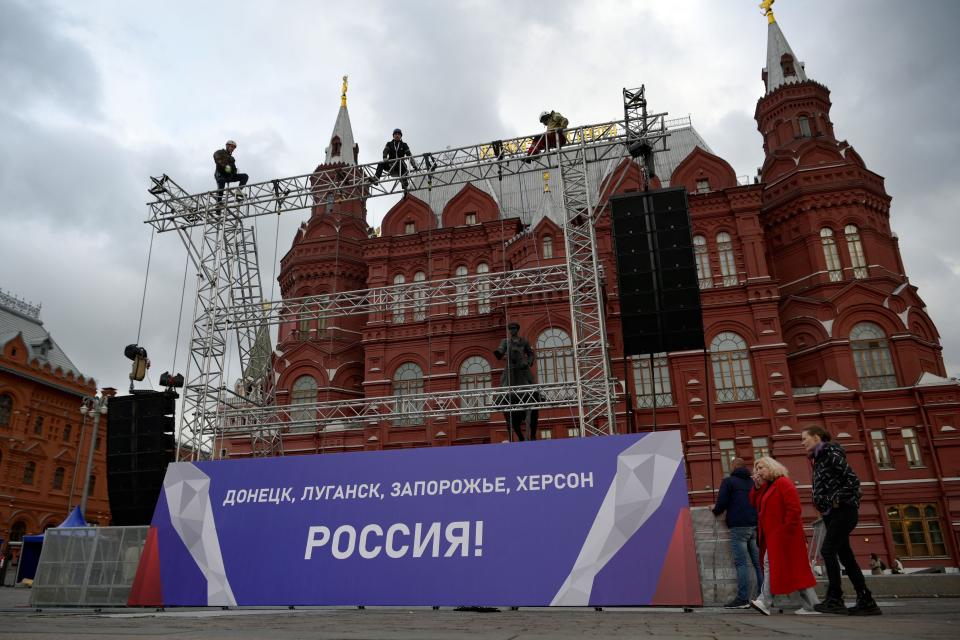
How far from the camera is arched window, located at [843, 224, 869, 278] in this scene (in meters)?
25.8

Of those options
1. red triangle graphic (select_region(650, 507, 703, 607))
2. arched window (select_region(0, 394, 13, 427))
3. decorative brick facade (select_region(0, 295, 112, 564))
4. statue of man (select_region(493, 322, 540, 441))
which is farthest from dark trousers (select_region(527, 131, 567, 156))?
arched window (select_region(0, 394, 13, 427))

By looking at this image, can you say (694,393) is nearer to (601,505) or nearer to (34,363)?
(601,505)

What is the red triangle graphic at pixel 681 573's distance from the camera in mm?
7443

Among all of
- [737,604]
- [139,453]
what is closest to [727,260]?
[737,604]

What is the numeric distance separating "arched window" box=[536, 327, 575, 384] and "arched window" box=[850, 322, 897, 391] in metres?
11.2

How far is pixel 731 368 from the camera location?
24.3 meters

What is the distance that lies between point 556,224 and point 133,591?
20750mm

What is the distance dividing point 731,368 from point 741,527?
18197mm

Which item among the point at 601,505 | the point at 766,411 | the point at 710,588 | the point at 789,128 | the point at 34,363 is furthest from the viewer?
the point at 34,363

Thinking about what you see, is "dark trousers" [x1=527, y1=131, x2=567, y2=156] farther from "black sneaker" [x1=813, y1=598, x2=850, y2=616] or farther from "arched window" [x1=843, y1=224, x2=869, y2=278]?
"arched window" [x1=843, y1=224, x2=869, y2=278]

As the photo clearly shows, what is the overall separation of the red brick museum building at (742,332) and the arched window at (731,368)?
0.05 meters

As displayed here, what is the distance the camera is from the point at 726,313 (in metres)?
24.8

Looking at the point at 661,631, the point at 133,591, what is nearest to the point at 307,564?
the point at 133,591

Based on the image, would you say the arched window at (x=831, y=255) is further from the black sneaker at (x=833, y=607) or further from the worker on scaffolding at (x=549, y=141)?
the black sneaker at (x=833, y=607)
